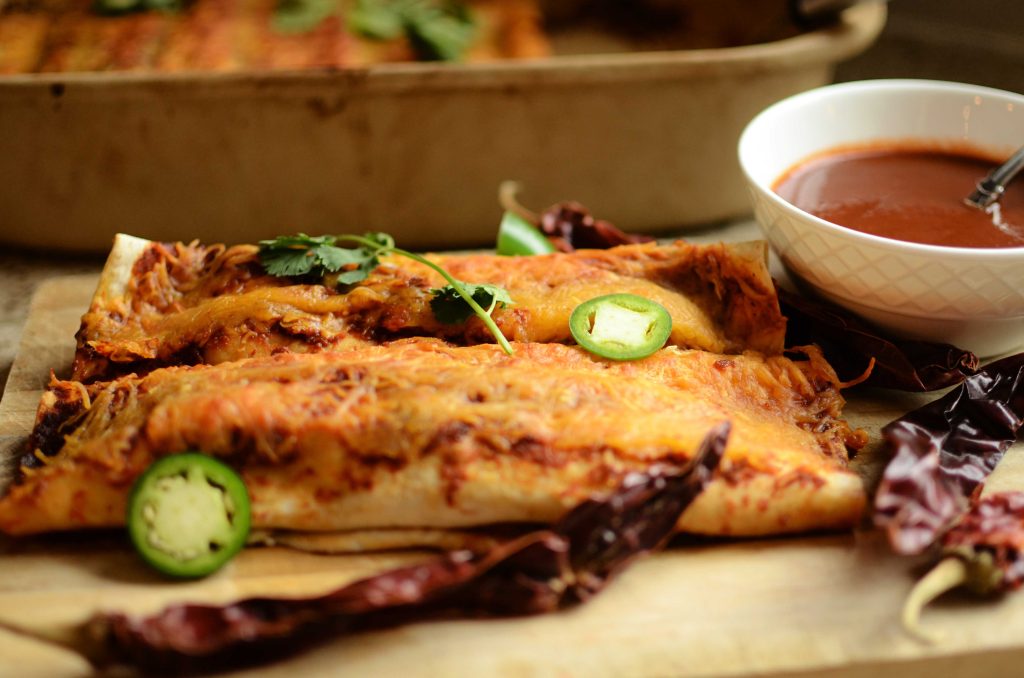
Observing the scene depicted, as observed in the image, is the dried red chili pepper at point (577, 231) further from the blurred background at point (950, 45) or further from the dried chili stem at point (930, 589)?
the blurred background at point (950, 45)

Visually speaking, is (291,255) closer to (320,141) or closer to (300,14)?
(320,141)

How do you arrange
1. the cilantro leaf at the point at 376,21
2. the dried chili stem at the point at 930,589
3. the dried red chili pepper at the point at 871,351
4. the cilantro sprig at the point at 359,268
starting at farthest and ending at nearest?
the cilantro leaf at the point at 376,21 < the dried red chili pepper at the point at 871,351 < the cilantro sprig at the point at 359,268 < the dried chili stem at the point at 930,589

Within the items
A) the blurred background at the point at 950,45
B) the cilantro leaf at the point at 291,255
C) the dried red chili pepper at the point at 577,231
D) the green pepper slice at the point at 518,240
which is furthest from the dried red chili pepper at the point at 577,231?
→ the blurred background at the point at 950,45

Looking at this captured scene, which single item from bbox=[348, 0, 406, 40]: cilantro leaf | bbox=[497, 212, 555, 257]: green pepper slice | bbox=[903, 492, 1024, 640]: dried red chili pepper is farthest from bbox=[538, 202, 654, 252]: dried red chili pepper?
bbox=[348, 0, 406, 40]: cilantro leaf

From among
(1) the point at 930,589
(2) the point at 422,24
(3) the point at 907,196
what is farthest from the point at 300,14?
(1) the point at 930,589

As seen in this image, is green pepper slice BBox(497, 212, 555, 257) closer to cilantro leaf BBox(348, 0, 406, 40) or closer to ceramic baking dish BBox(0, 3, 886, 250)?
ceramic baking dish BBox(0, 3, 886, 250)

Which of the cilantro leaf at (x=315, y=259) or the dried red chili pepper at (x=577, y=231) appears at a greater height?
the cilantro leaf at (x=315, y=259)
